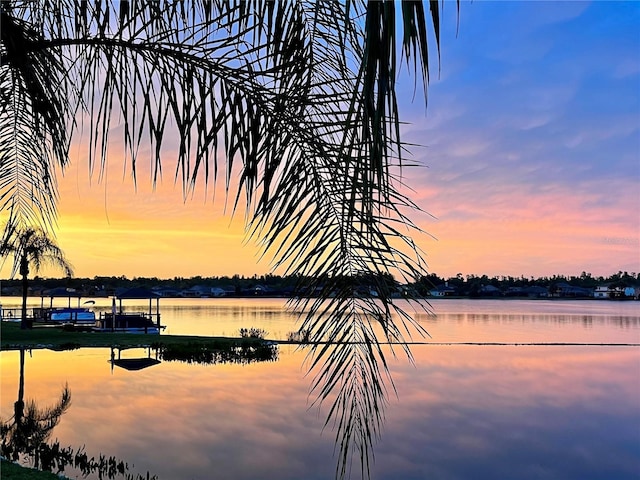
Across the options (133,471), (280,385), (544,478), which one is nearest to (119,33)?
(133,471)

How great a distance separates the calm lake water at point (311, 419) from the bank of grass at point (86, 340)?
0.89m

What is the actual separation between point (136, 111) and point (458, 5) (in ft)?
6.20

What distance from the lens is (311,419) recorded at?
17922 mm

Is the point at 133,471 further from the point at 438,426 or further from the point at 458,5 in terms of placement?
the point at 458,5

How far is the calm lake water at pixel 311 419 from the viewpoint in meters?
13.7

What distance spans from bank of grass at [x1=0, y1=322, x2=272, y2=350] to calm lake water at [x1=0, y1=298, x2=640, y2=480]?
2.94 ft

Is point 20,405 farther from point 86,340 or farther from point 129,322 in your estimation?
point 129,322

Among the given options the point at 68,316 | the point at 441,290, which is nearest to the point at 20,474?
the point at 441,290

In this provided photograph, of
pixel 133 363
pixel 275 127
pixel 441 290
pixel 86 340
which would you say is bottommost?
pixel 133 363

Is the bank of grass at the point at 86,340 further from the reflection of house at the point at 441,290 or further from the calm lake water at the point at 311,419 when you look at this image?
the reflection of house at the point at 441,290

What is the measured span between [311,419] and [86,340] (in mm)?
14342

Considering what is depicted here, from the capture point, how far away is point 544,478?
13.9 metres

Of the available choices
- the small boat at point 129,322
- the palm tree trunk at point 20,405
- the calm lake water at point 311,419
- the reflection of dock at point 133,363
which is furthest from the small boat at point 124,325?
the palm tree trunk at point 20,405

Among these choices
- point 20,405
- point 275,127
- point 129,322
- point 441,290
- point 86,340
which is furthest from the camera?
point 441,290
